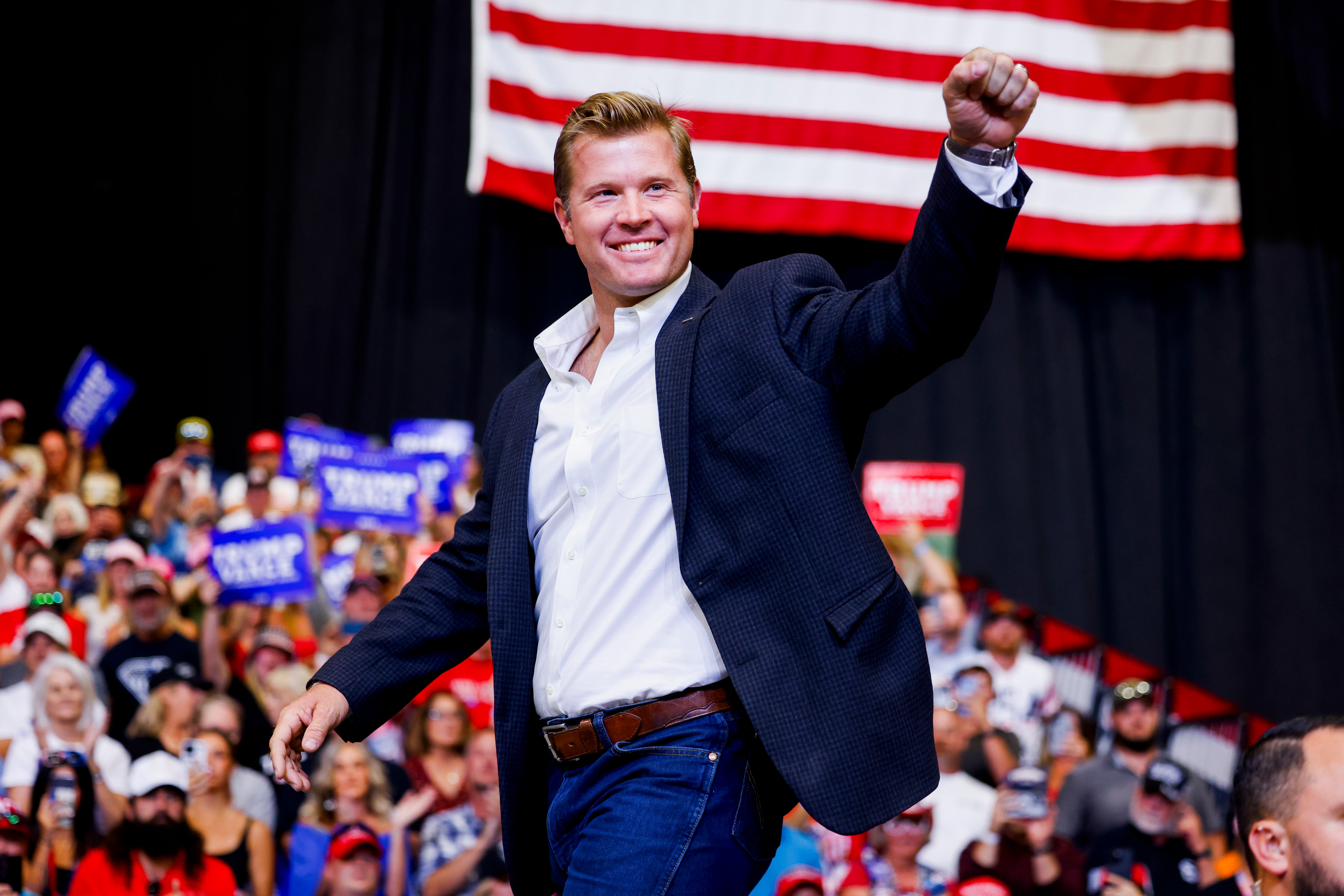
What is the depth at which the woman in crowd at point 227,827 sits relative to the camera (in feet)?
13.8

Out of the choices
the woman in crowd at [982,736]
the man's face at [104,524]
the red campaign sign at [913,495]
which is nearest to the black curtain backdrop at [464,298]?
the red campaign sign at [913,495]

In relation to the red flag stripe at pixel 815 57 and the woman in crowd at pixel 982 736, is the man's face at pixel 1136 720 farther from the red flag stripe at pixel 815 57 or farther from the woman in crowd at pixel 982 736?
the red flag stripe at pixel 815 57

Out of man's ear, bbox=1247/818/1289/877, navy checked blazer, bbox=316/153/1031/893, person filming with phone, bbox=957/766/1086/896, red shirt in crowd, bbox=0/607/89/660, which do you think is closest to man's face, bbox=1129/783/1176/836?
person filming with phone, bbox=957/766/1086/896

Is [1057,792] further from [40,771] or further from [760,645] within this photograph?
[760,645]

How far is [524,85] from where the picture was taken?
8594 millimetres

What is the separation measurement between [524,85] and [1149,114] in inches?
168

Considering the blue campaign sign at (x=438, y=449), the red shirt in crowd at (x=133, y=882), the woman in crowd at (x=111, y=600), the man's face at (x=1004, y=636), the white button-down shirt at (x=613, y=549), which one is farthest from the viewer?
the blue campaign sign at (x=438, y=449)

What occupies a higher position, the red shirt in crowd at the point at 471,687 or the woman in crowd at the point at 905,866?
the red shirt in crowd at the point at 471,687

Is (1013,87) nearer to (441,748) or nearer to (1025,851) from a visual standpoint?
(1025,851)

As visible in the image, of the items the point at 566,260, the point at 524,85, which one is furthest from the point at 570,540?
the point at 566,260

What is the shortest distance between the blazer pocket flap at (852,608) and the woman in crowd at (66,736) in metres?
3.59

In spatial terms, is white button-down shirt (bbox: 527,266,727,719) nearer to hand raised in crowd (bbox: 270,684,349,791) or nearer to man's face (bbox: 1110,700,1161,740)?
hand raised in crowd (bbox: 270,684,349,791)

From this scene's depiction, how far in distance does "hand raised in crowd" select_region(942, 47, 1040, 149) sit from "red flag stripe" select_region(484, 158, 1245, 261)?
7021mm

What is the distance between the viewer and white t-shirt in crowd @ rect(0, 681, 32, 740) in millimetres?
4770
